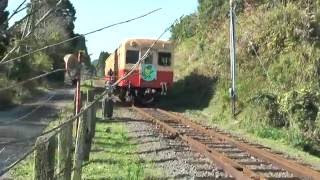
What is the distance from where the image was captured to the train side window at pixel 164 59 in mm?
29156

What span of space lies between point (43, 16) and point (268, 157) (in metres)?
10.8

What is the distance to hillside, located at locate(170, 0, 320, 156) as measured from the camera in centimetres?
1923

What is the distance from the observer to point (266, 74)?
25.1 m

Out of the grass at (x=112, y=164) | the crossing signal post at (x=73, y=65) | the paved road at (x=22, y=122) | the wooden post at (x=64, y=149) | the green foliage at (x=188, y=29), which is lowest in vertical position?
the grass at (x=112, y=164)

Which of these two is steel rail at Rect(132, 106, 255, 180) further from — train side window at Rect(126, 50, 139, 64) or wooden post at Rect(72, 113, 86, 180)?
train side window at Rect(126, 50, 139, 64)

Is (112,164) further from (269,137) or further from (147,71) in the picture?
(147,71)

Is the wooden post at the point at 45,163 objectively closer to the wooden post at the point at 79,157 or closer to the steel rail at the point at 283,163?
the wooden post at the point at 79,157

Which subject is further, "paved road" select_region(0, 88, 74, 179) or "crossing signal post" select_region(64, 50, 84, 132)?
"paved road" select_region(0, 88, 74, 179)

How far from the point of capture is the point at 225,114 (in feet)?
78.5

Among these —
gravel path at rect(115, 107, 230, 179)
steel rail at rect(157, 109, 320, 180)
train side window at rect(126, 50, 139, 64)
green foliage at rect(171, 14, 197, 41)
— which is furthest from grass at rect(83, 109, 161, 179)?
green foliage at rect(171, 14, 197, 41)

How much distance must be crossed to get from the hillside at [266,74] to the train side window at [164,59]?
2.32 meters

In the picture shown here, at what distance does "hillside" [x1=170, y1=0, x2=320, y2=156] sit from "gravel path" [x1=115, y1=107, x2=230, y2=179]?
3670mm

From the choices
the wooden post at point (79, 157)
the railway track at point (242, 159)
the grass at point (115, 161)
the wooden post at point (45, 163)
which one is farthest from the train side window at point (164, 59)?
the wooden post at point (45, 163)

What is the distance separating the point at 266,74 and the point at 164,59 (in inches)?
227
